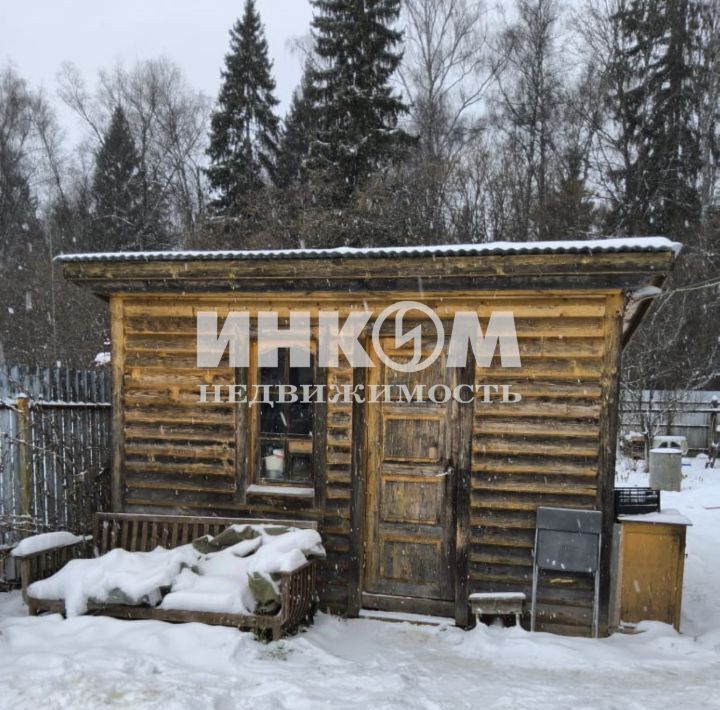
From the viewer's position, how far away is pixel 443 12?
19281 mm

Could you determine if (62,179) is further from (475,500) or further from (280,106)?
(475,500)

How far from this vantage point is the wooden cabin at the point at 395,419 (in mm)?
4867

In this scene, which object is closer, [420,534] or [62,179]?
[420,534]

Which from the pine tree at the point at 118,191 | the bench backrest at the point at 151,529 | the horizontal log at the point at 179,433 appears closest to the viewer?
the bench backrest at the point at 151,529

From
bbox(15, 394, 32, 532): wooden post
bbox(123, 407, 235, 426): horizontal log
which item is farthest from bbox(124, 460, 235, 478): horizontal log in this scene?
bbox(15, 394, 32, 532): wooden post

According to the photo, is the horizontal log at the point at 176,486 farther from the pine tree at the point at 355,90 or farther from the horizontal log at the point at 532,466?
the pine tree at the point at 355,90

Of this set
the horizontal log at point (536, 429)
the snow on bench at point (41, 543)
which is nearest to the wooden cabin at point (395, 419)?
the horizontal log at point (536, 429)

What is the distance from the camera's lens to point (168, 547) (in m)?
5.41

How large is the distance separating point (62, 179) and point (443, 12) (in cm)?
1534

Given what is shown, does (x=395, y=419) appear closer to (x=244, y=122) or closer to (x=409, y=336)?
(x=409, y=336)

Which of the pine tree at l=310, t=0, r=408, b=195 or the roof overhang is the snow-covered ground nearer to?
the roof overhang

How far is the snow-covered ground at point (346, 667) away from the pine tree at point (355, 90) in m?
13.1

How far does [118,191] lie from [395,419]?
19.1 meters

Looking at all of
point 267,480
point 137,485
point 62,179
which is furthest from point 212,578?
point 62,179
